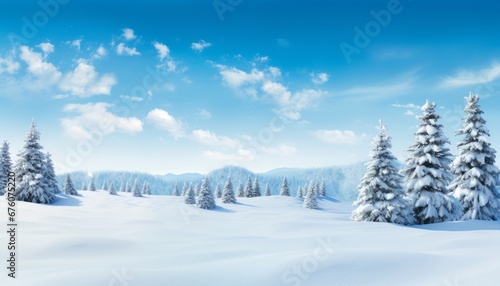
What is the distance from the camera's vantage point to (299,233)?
13.3 metres

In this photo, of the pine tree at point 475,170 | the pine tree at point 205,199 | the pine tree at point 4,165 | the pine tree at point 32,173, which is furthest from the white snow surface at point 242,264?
the pine tree at point 4,165

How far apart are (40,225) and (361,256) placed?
11094mm

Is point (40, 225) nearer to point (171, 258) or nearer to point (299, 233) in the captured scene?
point (171, 258)

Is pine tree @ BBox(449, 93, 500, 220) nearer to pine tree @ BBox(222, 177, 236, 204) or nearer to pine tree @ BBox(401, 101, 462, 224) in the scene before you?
pine tree @ BBox(401, 101, 462, 224)

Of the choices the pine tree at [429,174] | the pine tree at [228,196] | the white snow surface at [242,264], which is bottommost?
the pine tree at [228,196]

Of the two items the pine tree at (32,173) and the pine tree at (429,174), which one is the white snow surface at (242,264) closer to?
the pine tree at (429,174)

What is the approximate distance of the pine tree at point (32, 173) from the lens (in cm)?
2520

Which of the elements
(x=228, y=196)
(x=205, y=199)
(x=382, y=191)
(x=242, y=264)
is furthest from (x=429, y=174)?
(x=228, y=196)

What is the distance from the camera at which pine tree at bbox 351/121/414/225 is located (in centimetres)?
1783

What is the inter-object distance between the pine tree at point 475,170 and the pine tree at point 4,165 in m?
53.1

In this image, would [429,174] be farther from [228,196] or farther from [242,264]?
[228,196]

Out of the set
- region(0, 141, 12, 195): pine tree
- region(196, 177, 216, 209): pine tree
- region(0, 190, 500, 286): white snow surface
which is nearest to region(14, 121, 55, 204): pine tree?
region(196, 177, 216, 209): pine tree

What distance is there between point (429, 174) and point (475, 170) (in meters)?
3.79

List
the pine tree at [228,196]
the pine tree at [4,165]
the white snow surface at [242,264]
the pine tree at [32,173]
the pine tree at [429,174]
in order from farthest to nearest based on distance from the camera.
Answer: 1. the pine tree at [228,196]
2. the pine tree at [4,165]
3. the pine tree at [32,173]
4. the pine tree at [429,174]
5. the white snow surface at [242,264]
